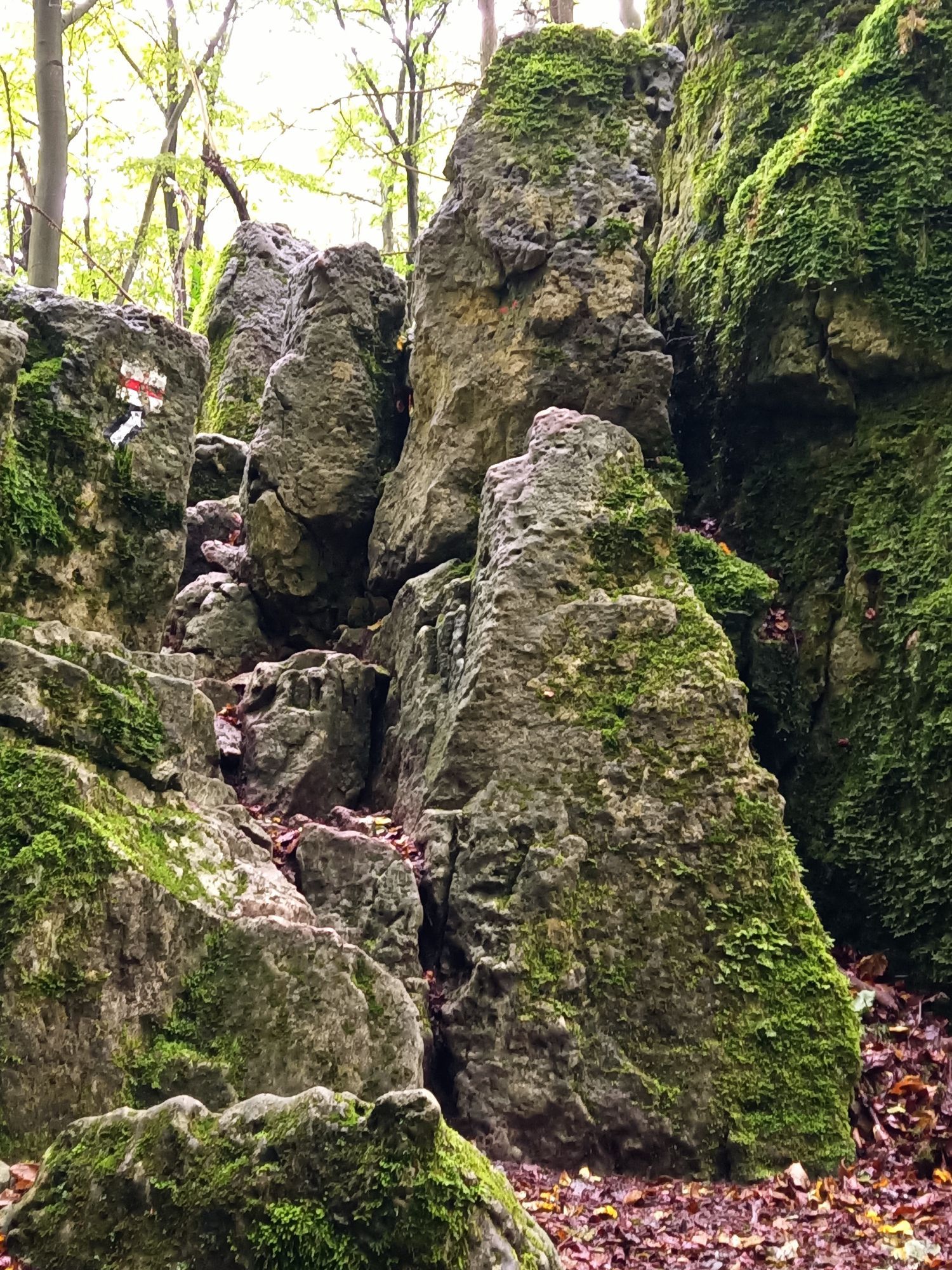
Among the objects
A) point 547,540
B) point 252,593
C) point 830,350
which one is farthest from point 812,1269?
point 252,593

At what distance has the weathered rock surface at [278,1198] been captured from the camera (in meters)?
3.20

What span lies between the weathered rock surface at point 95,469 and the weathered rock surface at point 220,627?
2908 mm

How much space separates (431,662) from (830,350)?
14.1 ft

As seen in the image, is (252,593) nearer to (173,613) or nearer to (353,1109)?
(173,613)

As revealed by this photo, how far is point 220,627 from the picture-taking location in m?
9.55

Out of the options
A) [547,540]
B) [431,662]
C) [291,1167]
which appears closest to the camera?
[291,1167]

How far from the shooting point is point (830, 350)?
26.9 feet

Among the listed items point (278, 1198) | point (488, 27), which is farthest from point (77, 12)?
point (278, 1198)

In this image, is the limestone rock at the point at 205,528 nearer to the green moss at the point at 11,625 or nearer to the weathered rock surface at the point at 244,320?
the weathered rock surface at the point at 244,320

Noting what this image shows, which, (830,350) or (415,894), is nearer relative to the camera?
(415,894)

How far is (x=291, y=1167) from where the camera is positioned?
3299 millimetres

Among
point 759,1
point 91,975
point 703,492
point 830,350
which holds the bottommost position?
A: point 91,975

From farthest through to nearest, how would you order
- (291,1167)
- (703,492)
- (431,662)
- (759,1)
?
(759,1) < (703,492) < (431,662) < (291,1167)

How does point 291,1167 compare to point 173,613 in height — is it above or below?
below
